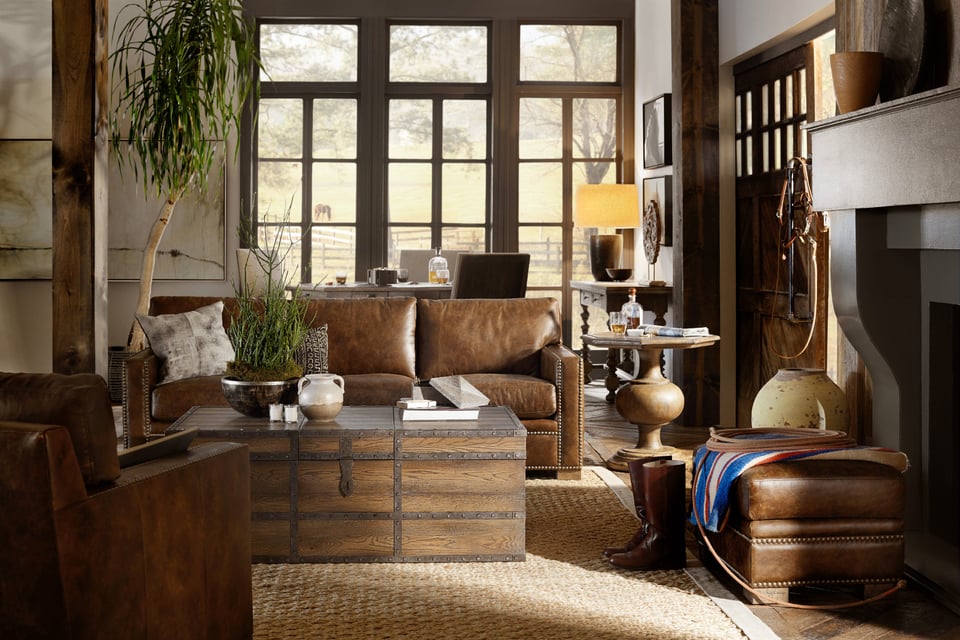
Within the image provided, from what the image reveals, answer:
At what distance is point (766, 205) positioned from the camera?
19.4 ft

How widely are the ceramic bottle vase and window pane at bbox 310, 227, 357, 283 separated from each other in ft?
19.6

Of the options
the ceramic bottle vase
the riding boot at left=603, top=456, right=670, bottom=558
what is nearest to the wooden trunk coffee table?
the riding boot at left=603, top=456, right=670, bottom=558

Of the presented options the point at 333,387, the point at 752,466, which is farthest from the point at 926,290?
the point at 333,387

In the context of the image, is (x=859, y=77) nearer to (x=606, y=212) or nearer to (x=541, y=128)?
(x=606, y=212)

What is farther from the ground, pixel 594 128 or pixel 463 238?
pixel 594 128

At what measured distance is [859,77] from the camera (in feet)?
11.5

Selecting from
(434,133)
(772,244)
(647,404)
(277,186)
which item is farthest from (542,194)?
(647,404)

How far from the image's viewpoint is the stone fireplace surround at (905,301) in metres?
3.23

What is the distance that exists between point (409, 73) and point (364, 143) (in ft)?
2.35

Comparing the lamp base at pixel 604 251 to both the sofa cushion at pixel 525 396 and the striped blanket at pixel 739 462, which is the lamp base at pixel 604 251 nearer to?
the sofa cushion at pixel 525 396

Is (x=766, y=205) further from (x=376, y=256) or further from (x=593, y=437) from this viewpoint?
(x=376, y=256)

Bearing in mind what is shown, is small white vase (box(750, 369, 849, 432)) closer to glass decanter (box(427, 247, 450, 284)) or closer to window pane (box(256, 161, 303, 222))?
glass decanter (box(427, 247, 450, 284))

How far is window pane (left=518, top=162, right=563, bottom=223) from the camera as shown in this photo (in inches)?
360

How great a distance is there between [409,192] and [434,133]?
55cm
